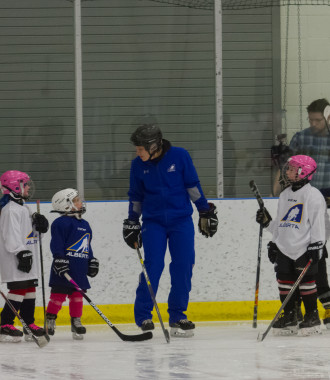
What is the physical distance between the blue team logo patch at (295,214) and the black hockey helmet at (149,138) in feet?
2.95

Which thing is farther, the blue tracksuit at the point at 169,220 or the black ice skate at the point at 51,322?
the black ice skate at the point at 51,322

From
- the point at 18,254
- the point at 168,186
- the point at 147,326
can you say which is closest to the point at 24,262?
the point at 18,254

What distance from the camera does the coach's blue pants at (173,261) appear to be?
7039mm

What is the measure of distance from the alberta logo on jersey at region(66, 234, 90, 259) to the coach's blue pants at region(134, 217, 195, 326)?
38 centimetres

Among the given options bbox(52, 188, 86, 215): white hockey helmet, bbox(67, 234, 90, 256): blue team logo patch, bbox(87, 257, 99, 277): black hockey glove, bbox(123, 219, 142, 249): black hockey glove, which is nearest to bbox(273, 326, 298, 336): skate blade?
bbox(123, 219, 142, 249): black hockey glove

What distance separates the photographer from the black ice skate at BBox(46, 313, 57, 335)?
23.5 ft

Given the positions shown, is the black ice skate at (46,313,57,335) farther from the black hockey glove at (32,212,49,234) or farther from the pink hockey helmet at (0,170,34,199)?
the pink hockey helmet at (0,170,34,199)

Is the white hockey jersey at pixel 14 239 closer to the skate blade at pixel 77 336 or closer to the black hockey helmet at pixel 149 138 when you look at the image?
the skate blade at pixel 77 336

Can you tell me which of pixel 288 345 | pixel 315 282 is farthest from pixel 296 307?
pixel 288 345

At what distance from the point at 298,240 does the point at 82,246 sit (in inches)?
52.5

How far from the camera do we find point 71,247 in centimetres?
712

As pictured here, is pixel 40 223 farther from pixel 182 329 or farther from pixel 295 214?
pixel 295 214

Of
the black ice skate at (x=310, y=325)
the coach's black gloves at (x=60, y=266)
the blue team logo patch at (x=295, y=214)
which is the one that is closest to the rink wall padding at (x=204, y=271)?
the coach's black gloves at (x=60, y=266)

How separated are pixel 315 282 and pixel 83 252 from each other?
4.90ft
